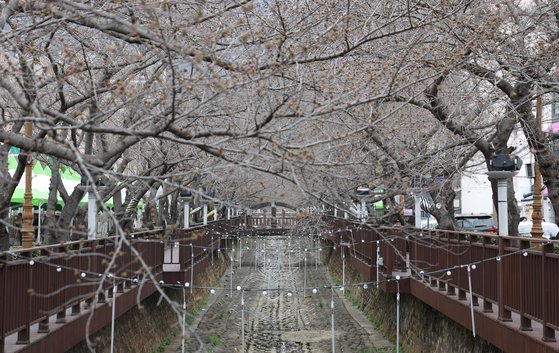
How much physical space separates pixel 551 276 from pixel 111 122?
548 inches

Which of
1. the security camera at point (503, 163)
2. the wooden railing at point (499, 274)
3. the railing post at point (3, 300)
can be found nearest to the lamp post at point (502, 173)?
the security camera at point (503, 163)

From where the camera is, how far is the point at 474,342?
13.7 metres

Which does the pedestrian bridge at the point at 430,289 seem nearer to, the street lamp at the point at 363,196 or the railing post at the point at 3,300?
the railing post at the point at 3,300

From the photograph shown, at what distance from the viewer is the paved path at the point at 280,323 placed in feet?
73.5

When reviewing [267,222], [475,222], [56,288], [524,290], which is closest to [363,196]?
[524,290]

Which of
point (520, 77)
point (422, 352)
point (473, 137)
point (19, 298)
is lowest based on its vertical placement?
point (422, 352)

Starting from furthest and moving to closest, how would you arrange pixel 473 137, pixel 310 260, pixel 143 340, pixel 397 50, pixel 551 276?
pixel 310 260
pixel 143 340
pixel 473 137
pixel 397 50
pixel 551 276

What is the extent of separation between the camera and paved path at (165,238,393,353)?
882 inches

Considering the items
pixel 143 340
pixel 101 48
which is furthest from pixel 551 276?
pixel 143 340

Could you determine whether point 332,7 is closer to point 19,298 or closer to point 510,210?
point 19,298

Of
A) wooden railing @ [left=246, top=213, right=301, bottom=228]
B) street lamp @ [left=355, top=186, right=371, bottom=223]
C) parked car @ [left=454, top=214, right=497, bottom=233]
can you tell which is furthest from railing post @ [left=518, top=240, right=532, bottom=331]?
wooden railing @ [left=246, top=213, right=301, bottom=228]

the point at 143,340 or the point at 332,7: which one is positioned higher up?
the point at 332,7

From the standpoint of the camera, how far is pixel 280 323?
2777 cm

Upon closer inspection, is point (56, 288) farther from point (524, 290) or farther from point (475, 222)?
point (475, 222)
